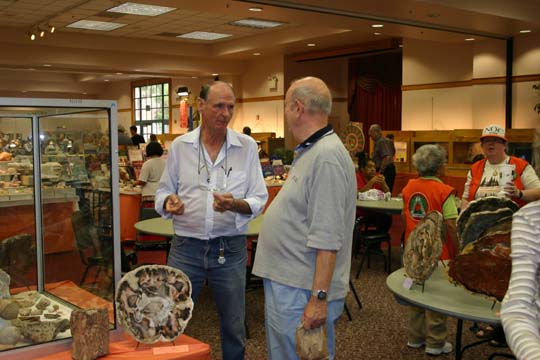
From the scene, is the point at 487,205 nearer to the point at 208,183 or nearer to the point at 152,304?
the point at 208,183

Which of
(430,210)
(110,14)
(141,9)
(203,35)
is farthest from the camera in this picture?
(203,35)

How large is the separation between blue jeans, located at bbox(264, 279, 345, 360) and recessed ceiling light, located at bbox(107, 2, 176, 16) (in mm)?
9078

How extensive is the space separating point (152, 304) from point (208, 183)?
2.18 ft

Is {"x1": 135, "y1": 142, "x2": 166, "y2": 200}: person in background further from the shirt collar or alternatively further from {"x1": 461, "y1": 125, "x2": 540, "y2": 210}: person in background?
the shirt collar

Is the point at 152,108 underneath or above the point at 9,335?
above

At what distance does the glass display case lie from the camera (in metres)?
2.30

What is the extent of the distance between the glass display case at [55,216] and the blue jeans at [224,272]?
44 centimetres

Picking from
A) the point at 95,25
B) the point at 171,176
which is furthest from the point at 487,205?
the point at 95,25

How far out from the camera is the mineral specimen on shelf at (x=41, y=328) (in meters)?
2.21

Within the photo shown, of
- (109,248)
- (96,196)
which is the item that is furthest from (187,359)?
(96,196)

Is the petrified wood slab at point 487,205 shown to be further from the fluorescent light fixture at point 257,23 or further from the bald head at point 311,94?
the fluorescent light fixture at point 257,23

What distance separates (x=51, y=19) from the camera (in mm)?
11891

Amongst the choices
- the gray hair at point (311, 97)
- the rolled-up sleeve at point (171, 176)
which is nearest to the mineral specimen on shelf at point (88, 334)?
the rolled-up sleeve at point (171, 176)

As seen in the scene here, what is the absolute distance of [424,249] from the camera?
9.80 feet
